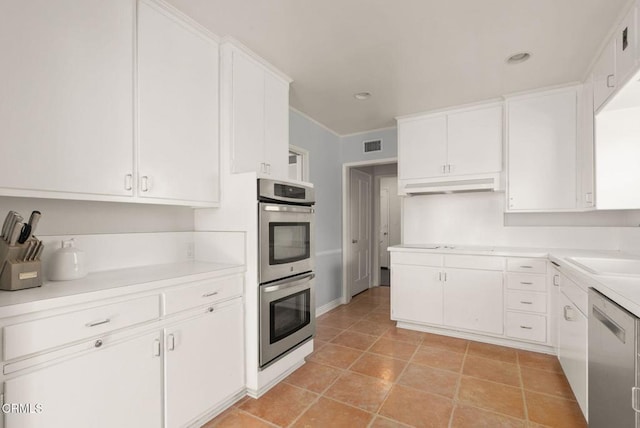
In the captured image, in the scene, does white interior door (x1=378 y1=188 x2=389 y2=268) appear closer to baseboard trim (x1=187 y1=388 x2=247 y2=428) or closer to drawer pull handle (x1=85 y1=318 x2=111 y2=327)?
baseboard trim (x1=187 y1=388 x2=247 y2=428)

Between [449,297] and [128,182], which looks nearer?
[128,182]

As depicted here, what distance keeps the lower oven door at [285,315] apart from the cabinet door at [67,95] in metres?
1.19

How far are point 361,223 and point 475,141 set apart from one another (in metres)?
2.32

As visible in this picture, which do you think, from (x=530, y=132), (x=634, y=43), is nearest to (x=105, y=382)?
(x=634, y=43)

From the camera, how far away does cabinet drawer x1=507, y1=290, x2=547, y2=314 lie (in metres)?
2.90

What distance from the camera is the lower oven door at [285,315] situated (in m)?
2.20

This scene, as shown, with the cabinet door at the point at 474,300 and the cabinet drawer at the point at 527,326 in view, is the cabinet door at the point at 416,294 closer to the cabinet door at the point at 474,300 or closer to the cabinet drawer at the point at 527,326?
the cabinet door at the point at 474,300

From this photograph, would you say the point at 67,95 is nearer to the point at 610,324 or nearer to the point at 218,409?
the point at 218,409

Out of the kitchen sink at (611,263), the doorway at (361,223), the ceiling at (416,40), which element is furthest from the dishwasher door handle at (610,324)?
the doorway at (361,223)

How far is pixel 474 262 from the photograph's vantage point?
319 centimetres

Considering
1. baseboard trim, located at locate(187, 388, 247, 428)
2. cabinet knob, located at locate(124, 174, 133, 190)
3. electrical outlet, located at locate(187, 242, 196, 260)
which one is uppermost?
cabinet knob, located at locate(124, 174, 133, 190)

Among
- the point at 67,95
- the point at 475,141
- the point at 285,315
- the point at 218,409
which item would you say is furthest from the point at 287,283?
the point at 475,141

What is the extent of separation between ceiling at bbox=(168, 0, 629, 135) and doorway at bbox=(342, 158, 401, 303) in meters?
1.61

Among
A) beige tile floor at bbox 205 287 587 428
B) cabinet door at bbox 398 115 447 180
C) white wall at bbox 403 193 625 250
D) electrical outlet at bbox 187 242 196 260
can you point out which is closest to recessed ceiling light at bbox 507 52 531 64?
cabinet door at bbox 398 115 447 180
